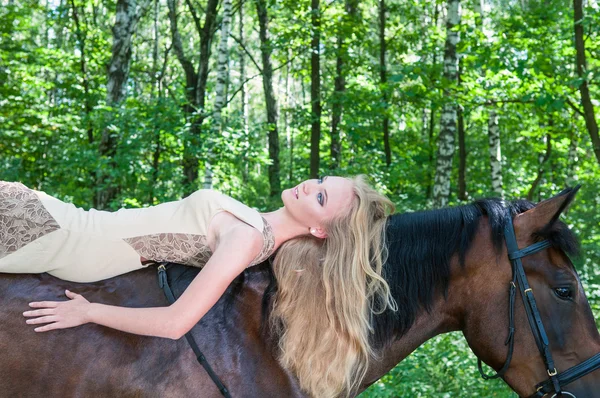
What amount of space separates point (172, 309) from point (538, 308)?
1539 mm

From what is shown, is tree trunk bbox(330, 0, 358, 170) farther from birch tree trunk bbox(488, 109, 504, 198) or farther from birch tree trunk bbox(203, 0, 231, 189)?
birch tree trunk bbox(488, 109, 504, 198)

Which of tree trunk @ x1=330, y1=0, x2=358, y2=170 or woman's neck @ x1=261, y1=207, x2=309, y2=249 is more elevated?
tree trunk @ x1=330, y1=0, x2=358, y2=170

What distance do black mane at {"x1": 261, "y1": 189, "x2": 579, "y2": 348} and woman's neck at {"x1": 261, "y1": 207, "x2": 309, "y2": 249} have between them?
0.74 feet

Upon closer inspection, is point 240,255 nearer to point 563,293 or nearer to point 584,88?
point 563,293

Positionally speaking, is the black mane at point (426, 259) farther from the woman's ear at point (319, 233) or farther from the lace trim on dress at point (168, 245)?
the lace trim on dress at point (168, 245)

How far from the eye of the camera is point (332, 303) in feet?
8.74

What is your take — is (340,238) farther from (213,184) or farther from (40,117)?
(40,117)

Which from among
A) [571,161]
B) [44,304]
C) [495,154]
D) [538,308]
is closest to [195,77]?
[495,154]

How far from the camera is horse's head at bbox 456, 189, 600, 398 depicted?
251 cm

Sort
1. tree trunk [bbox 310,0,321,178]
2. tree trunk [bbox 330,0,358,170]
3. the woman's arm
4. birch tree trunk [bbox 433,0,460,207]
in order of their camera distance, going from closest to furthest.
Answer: the woman's arm, birch tree trunk [bbox 433,0,460,207], tree trunk [bbox 310,0,321,178], tree trunk [bbox 330,0,358,170]

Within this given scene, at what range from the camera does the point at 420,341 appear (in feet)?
9.03

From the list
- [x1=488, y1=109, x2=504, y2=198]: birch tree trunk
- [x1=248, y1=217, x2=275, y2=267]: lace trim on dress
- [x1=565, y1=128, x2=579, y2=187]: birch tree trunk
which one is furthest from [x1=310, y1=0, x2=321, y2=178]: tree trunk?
[x1=248, y1=217, x2=275, y2=267]: lace trim on dress

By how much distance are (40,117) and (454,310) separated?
1504cm

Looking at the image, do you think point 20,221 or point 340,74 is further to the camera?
point 340,74
